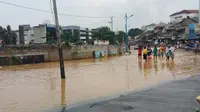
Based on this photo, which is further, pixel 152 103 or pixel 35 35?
pixel 35 35

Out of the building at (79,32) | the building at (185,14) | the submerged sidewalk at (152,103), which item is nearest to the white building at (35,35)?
the building at (79,32)

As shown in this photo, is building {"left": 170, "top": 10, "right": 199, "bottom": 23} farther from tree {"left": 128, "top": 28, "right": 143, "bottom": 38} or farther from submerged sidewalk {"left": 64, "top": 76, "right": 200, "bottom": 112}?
submerged sidewalk {"left": 64, "top": 76, "right": 200, "bottom": 112}

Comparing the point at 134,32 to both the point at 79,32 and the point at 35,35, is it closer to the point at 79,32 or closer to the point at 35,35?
the point at 79,32

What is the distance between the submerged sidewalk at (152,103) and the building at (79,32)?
85.3 metres

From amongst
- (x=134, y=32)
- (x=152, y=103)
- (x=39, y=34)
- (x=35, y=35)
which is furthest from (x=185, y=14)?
(x=152, y=103)

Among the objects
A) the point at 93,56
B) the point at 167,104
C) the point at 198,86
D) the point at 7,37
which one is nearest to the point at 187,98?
the point at 167,104

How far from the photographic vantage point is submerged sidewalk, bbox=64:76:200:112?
8078 mm

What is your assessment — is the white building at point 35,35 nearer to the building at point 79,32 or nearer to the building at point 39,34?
the building at point 39,34

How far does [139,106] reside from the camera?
848cm

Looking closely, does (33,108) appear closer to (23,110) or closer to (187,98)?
(23,110)

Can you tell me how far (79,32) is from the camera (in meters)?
101

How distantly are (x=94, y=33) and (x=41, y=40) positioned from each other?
28136 mm

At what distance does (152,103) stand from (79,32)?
3667 inches

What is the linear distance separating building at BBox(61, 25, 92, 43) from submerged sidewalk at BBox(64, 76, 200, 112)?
85.3 m
